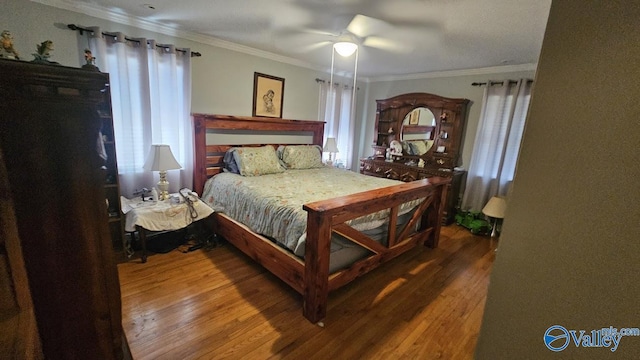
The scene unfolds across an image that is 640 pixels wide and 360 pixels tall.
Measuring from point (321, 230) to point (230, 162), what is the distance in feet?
6.59

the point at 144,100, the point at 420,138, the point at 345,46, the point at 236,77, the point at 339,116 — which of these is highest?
the point at 345,46

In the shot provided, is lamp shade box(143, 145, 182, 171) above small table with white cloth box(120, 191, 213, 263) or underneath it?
above

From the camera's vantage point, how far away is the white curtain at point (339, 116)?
175 inches

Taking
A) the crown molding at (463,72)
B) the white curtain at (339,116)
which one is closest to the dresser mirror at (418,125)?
the crown molding at (463,72)

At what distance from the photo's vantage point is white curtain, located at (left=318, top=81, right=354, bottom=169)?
444 cm

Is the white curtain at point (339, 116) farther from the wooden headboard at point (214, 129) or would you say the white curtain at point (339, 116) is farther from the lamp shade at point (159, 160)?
the lamp shade at point (159, 160)

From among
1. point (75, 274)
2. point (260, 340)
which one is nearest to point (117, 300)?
point (75, 274)

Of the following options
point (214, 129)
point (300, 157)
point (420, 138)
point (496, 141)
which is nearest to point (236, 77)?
point (214, 129)

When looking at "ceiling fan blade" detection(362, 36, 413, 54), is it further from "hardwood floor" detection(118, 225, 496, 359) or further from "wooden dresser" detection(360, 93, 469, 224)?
"hardwood floor" detection(118, 225, 496, 359)

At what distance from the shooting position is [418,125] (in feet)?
14.5

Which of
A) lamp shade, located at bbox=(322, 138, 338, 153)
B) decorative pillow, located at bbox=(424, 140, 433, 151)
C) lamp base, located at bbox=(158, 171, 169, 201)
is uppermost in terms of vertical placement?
decorative pillow, located at bbox=(424, 140, 433, 151)

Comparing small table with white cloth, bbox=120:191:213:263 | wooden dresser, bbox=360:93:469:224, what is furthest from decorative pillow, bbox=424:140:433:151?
small table with white cloth, bbox=120:191:213:263

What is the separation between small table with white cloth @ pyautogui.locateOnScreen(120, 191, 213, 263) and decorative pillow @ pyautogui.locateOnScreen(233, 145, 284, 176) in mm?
639

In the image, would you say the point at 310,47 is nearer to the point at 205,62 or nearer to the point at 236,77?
the point at 236,77
